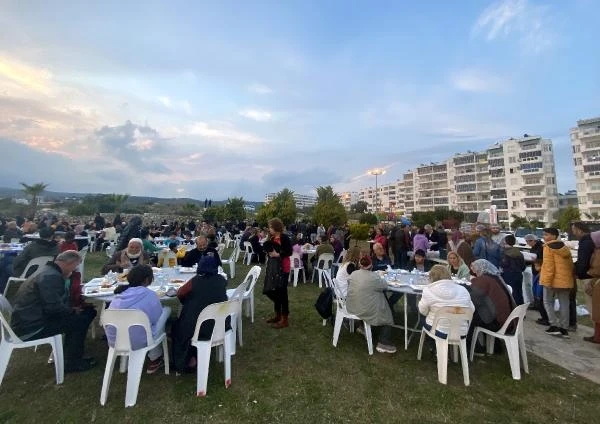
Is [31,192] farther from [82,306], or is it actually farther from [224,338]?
[224,338]

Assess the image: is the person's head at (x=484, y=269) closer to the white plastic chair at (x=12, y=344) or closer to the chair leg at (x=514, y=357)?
the chair leg at (x=514, y=357)

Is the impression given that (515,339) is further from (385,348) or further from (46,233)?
(46,233)

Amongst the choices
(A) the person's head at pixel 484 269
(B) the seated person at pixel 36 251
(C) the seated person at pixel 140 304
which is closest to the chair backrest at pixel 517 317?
(A) the person's head at pixel 484 269

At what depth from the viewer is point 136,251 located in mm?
5336

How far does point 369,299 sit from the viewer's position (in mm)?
4031

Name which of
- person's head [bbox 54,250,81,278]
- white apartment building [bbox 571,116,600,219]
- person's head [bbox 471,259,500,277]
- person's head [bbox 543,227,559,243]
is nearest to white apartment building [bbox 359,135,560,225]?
white apartment building [bbox 571,116,600,219]

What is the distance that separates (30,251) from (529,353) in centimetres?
877

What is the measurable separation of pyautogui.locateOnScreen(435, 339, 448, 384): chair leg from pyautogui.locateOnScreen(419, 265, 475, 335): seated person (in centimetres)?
14

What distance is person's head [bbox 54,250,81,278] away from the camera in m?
3.33

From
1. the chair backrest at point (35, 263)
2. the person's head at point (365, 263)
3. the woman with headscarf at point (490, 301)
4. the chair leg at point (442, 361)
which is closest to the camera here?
the chair leg at point (442, 361)

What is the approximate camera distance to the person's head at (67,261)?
3328 millimetres

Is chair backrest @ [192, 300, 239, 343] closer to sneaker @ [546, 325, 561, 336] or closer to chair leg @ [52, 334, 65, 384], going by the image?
chair leg @ [52, 334, 65, 384]

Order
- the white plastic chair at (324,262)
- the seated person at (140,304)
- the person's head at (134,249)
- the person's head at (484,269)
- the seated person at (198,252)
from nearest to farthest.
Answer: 1. the seated person at (140,304)
2. the person's head at (484,269)
3. the person's head at (134,249)
4. the seated person at (198,252)
5. the white plastic chair at (324,262)

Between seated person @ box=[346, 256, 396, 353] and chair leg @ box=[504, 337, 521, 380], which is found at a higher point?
seated person @ box=[346, 256, 396, 353]
